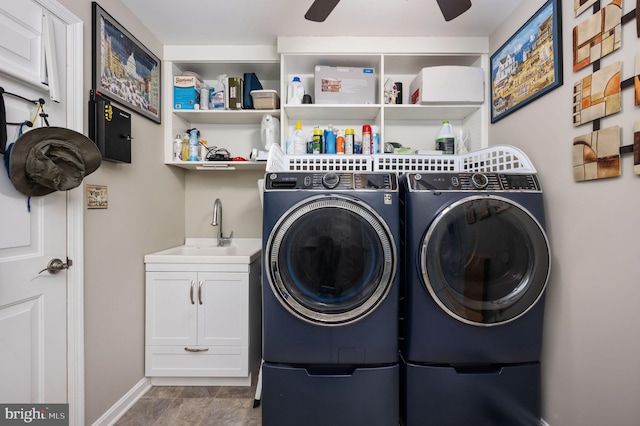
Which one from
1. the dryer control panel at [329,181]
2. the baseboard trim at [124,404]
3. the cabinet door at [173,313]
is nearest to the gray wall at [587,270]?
the dryer control panel at [329,181]

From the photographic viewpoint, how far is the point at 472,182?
145cm

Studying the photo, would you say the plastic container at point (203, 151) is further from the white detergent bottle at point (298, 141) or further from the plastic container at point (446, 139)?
the plastic container at point (446, 139)

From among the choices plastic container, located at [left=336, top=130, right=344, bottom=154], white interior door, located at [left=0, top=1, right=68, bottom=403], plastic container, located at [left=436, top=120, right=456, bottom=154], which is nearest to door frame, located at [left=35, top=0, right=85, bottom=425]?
white interior door, located at [left=0, top=1, right=68, bottom=403]

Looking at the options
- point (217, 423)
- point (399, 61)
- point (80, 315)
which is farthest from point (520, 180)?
point (80, 315)

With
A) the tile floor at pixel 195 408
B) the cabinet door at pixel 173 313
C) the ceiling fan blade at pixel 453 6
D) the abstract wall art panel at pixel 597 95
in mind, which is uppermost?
the ceiling fan blade at pixel 453 6

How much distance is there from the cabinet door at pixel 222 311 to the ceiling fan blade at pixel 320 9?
1603mm

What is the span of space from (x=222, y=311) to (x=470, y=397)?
60.3 inches

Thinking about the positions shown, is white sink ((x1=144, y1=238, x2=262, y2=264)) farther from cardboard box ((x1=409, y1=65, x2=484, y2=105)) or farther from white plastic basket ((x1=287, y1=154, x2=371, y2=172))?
cardboard box ((x1=409, y1=65, x2=484, y2=105))

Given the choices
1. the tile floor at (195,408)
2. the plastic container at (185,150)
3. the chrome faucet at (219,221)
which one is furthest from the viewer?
the chrome faucet at (219,221)

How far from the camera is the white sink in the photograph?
1.95m

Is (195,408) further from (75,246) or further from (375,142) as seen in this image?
(375,142)

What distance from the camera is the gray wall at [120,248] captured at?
1.54 metres

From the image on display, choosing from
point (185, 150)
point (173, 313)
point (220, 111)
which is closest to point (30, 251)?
point (173, 313)

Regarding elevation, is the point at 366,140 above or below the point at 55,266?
above
